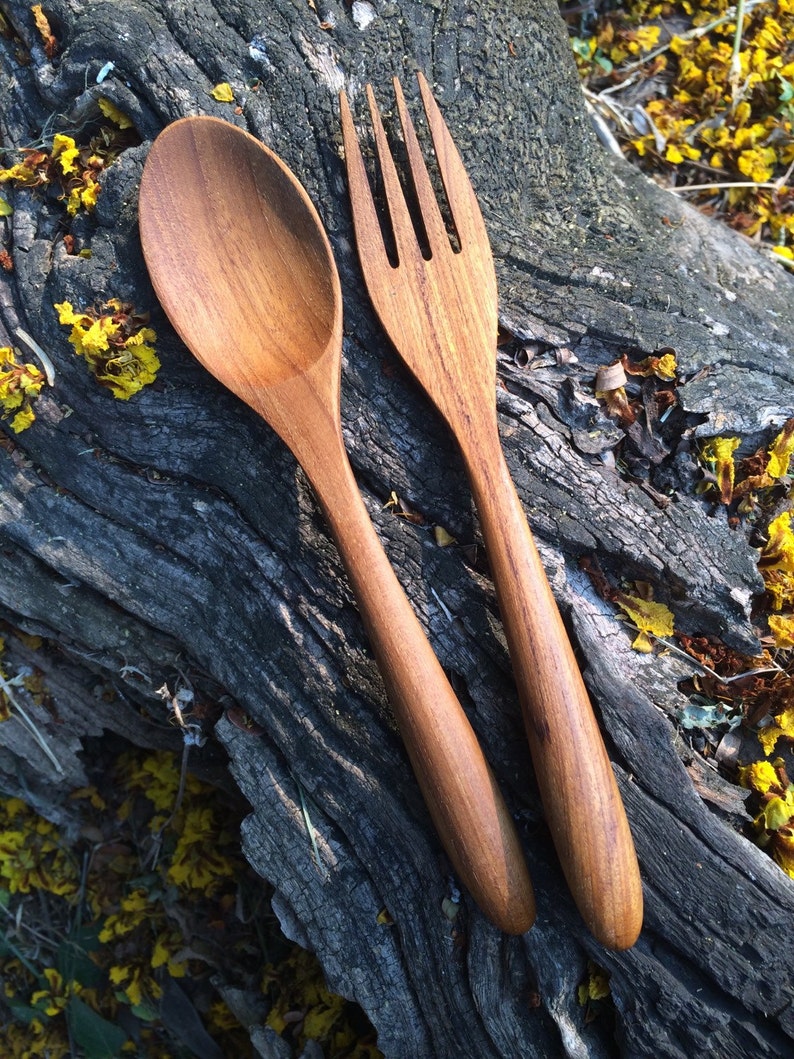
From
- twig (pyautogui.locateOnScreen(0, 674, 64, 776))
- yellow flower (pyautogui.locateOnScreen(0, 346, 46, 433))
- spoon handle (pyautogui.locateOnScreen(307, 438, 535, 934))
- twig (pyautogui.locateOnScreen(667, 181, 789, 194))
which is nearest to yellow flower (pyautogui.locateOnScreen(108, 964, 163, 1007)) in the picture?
twig (pyautogui.locateOnScreen(0, 674, 64, 776))

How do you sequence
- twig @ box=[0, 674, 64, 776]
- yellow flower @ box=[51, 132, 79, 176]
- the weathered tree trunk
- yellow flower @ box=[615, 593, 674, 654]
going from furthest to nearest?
1. twig @ box=[0, 674, 64, 776]
2. yellow flower @ box=[51, 132, 79, 176]
3. yellow flower @ box=[615, 593, 674, 654]
4. the weathered tree trunk

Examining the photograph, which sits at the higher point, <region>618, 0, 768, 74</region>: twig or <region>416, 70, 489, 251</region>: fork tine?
<region>618, 0, 768, 74</region>: twig

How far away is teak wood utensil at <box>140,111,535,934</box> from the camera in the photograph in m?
1.34

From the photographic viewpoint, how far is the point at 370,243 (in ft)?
4.94

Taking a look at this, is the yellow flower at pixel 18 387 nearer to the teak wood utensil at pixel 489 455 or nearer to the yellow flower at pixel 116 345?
the yellow flower at pixel 116 345

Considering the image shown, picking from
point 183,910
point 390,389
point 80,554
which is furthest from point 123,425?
point 183,910

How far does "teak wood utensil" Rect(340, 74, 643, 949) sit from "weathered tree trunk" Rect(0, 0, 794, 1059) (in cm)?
8

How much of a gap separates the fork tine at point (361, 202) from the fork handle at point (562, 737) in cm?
49

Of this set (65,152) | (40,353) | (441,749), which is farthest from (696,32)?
(441,749)

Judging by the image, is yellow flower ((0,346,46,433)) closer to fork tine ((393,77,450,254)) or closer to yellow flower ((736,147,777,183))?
fork tine ((393,77,450,254))

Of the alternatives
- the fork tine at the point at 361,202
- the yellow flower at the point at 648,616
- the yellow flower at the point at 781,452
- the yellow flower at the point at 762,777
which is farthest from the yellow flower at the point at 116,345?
the yellow flower at the point at 762,777

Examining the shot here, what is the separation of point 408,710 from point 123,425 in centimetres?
80

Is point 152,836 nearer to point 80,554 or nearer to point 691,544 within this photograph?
point 80,554

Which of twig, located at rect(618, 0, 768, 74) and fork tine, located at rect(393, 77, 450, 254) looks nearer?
fork tine, located at rect(393, 77, 450, 254)
